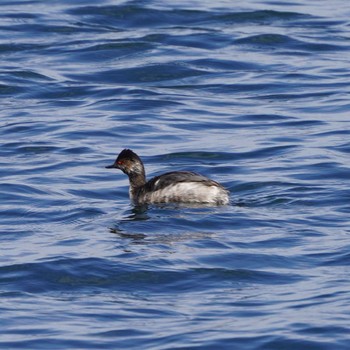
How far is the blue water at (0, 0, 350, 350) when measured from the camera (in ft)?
39.5

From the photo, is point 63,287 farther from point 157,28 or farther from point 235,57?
point 157,28

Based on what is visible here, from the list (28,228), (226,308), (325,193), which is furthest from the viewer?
(325,193)

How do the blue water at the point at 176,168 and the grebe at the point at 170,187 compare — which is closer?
the blue water at the point at 176,168

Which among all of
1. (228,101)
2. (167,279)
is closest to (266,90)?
(228,101)

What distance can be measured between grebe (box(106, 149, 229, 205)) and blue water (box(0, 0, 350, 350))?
0.19 meters

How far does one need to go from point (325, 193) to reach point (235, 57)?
9.58m

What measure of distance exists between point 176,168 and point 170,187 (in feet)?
7.32

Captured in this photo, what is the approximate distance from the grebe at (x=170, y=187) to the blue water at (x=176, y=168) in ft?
0.61

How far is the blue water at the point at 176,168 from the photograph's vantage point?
12.0 meters

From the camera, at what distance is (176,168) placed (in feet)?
60.2

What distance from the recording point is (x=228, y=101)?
2272 centimetres

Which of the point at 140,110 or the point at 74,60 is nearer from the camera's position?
the point at 140,110

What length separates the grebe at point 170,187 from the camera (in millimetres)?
15766

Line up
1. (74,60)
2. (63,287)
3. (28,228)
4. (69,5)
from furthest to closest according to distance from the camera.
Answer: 1. (69,5)
2. (74,60)
3. (28,228)
4. (63,287)
